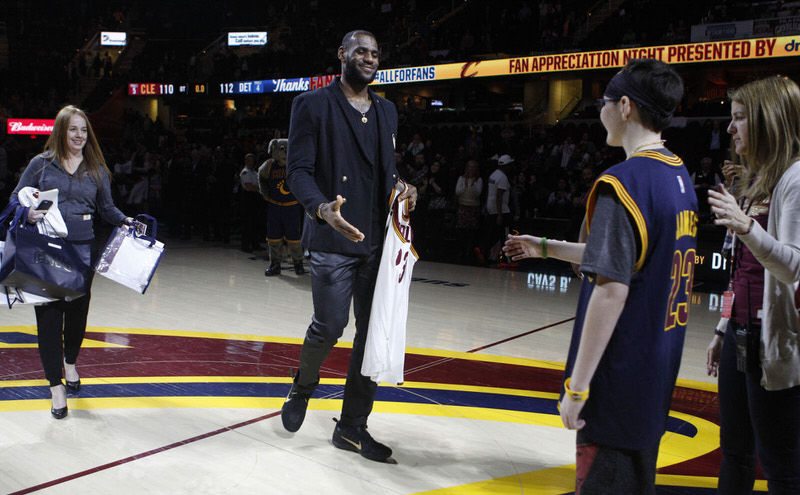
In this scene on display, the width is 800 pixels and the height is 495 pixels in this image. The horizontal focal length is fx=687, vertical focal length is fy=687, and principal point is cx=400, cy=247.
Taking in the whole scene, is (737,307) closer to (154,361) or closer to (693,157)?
(154,361)

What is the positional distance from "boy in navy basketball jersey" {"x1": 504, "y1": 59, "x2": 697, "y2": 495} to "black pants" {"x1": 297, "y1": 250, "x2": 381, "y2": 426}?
142 centimetres

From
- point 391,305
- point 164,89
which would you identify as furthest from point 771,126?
point 164,89

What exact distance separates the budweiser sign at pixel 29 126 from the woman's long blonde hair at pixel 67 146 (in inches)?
720

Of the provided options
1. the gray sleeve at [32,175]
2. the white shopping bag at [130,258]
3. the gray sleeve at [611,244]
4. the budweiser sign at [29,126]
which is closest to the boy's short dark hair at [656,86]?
the gray sleeve at [611,244]

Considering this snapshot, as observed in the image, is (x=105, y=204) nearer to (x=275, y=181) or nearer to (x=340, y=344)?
(x=340, y=344)

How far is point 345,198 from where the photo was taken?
9.78 feet

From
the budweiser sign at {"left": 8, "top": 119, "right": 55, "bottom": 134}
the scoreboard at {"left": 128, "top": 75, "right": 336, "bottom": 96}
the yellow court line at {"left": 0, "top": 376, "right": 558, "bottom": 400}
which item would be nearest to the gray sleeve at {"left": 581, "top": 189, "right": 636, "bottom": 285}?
the yellow court line at {"left": 0, "top": 376, "right": 558, "bottom": 400}

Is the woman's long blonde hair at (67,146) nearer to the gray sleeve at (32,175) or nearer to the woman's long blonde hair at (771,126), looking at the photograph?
the gray sleeve at (32,175)

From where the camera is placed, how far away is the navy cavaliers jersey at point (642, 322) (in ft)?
5.26

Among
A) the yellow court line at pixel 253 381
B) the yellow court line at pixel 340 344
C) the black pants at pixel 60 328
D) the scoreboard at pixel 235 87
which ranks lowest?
the yellow court line at pixel 253 381

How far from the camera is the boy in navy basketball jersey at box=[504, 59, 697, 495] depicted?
1584mm

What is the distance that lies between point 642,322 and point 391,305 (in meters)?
1.45

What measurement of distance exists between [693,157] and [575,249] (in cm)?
1142

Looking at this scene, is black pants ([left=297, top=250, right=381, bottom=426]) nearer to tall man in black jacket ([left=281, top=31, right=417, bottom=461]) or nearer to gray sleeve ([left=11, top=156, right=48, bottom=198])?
tall man in black jacket ([left=281, top=31, right=417, bottom=461])
